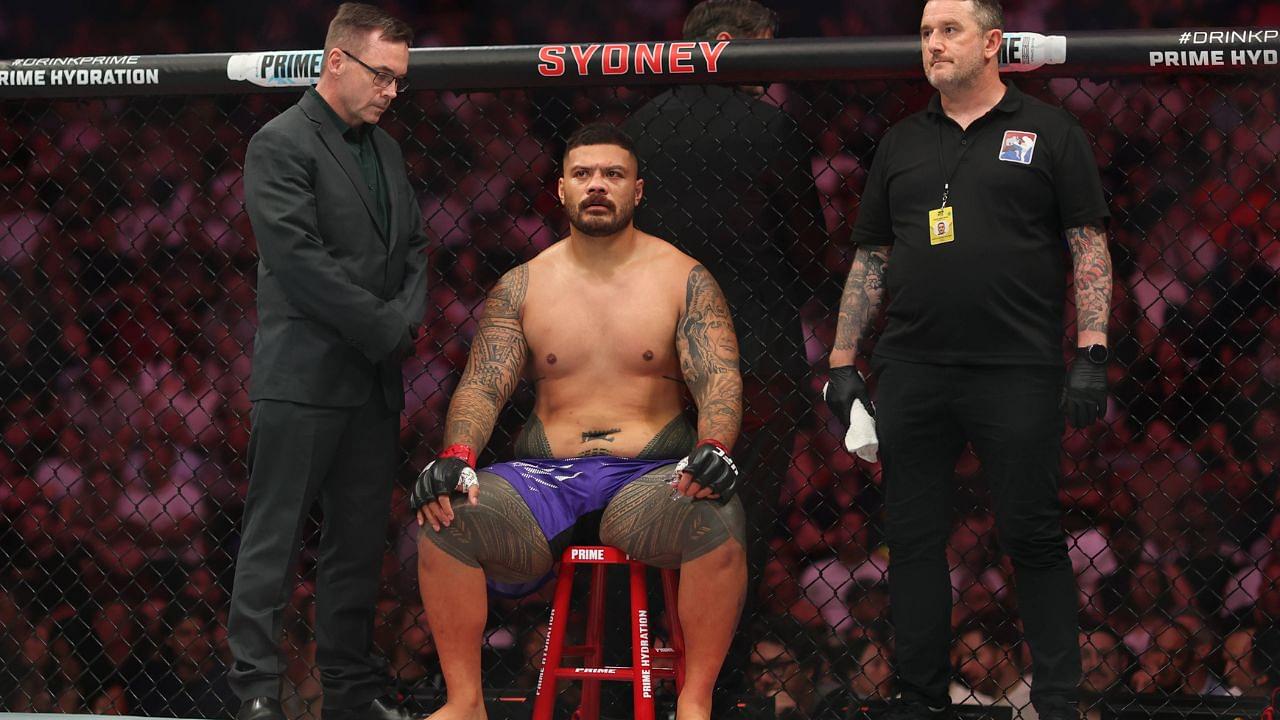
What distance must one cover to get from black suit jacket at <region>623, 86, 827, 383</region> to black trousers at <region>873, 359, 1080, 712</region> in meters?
0.41

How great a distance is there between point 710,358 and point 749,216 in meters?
0.51

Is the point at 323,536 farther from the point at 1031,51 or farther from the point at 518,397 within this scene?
the point at 1031,51

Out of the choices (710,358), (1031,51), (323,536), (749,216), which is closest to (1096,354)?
(1031,51)

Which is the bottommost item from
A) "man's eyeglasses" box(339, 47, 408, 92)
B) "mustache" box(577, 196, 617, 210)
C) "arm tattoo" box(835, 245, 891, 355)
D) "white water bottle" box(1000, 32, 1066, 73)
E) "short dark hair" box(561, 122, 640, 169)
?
"arm tattoo" box(835, 245, 891, 355)

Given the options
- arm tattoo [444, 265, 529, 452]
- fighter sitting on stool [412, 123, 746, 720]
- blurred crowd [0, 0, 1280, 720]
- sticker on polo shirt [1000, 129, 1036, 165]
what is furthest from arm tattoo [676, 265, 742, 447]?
sticker on polo shirt [1000, 129, 1036, 165]

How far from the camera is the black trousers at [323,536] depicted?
2.38 metres

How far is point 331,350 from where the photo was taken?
2.42 meters

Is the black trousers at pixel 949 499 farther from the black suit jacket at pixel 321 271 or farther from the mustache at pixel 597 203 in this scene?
the black suit jacket at pixel 321 271

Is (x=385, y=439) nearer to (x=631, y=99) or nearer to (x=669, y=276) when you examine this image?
(x=669, y=276)

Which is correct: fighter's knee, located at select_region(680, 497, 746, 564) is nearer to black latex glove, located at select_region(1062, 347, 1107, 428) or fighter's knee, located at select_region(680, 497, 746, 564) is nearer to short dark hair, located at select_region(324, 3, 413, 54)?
black latex glove, located at select_region(1062, 347, 1107, 428)

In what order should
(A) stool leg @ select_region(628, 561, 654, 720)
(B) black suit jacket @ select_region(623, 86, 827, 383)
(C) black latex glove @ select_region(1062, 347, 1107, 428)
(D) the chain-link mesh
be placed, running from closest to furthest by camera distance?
(A) stool leg @ select_region(628, 561, 654, 720) → (C) black latex glove @ select_region(1062, 347, 1107, 428) → (B) black suit jacket @ select_region(623, 86, 827, 383) → (D) the chain-link mesh

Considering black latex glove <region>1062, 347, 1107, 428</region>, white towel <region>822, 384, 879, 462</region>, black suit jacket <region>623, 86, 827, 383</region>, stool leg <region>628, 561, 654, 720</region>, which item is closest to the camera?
stool leg <region>628, 561, 654, 720</region>

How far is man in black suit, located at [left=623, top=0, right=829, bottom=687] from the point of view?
285 centimetres

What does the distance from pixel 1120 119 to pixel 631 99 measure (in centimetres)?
136
